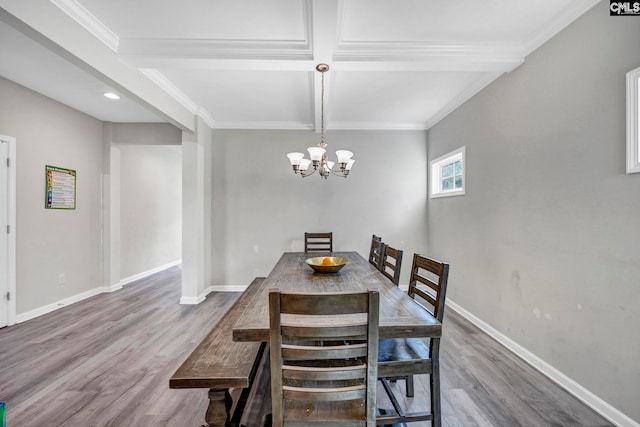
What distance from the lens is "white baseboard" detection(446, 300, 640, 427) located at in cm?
157

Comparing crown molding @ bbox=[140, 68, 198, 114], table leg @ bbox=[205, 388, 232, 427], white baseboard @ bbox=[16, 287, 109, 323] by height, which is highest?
crown molding @ bbox=[140, 68, 198, 114]

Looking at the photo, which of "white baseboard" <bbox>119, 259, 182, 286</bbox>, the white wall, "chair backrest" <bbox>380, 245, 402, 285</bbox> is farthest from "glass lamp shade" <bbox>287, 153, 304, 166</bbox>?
"white baseboard" <bbox>119, 259, 182, 286</bbox>

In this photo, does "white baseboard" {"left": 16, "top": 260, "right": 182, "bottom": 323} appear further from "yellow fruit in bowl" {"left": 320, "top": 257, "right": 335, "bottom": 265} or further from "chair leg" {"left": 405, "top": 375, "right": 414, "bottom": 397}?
"chair leg" {"left": 405, "top": 375, "right": 414, "bottom": 397}

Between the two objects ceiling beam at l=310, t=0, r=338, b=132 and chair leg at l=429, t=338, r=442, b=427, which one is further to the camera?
ceiling beam at l=310, t=0, r=338, b=132

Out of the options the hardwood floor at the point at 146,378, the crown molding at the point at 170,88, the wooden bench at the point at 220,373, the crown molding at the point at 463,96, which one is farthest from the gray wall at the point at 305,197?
the wooden bench at the point at 220,373

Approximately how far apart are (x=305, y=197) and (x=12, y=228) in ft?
11.5

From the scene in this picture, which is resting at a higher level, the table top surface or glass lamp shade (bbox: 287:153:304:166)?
glass lamp shade (bbox: 287:153:304:166)

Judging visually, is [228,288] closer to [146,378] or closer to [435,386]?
[146,378]

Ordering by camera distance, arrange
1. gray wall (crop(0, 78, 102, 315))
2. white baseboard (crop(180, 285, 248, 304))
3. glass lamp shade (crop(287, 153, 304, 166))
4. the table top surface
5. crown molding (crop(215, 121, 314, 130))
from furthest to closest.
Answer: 1. crown molding (crop(215, 121, 314, 130))
2. white baseboard (crop(180, 285, 248, 304))
3. gray wall (crop(0, 78, 102, 315))
4. glass lamp shade (crop(287, 153, 304, 166))
5. the table top surface

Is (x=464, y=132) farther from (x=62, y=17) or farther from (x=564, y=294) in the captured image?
(x=62, y=17)

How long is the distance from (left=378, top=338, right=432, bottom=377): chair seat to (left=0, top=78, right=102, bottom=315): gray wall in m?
4.08

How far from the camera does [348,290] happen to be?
173 centimetres

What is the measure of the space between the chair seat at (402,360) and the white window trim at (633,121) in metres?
1.60

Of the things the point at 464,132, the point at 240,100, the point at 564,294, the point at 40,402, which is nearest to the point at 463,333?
the point at 564,294
